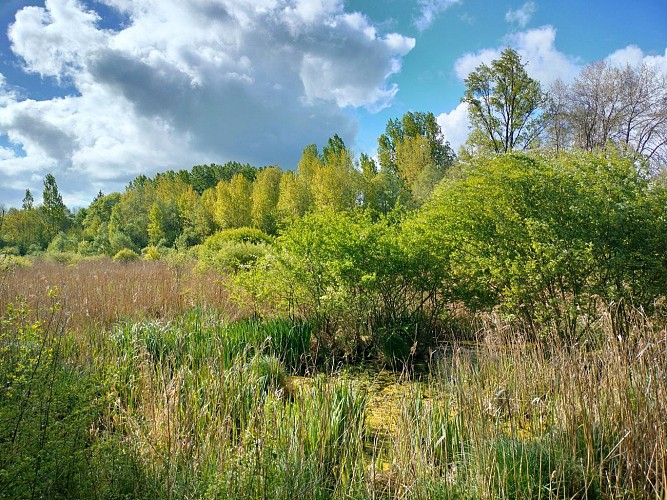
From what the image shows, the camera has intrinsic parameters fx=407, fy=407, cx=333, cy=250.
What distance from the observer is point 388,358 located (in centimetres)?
512

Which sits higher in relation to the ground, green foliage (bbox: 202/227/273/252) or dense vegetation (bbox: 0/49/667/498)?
green foliage (bbox: 202/227/273/252)

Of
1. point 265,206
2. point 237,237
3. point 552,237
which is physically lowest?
point 552,237

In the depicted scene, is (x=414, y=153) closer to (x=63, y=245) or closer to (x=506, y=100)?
(x=506, y=100)

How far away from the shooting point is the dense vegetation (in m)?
2.13

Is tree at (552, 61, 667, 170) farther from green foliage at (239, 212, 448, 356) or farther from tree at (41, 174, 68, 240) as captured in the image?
tree at (41, 174, 68, 240)

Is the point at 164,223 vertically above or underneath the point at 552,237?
above

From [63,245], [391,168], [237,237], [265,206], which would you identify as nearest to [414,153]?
[391,168]

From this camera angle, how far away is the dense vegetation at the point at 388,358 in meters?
2.13

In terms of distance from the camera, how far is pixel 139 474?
2152mm

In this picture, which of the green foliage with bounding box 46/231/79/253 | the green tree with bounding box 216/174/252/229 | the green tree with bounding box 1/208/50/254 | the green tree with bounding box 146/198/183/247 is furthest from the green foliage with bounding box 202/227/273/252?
the green tree with bounding box 1/208/50/254

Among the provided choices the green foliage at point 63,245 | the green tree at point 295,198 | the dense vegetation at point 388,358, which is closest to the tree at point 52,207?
the green foliage at point 63,245

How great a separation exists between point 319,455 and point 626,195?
4.19 metres

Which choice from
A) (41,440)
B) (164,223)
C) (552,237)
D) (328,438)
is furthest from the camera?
(164,223)

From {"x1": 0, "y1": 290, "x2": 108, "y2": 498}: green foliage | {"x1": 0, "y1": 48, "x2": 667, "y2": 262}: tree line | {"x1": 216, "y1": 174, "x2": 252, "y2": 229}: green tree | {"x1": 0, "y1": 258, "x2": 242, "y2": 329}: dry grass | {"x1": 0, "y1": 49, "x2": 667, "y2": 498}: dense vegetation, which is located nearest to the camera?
{"x1": 0, "y1": 290, "x2": 108, "y2": 498}: green foliage
